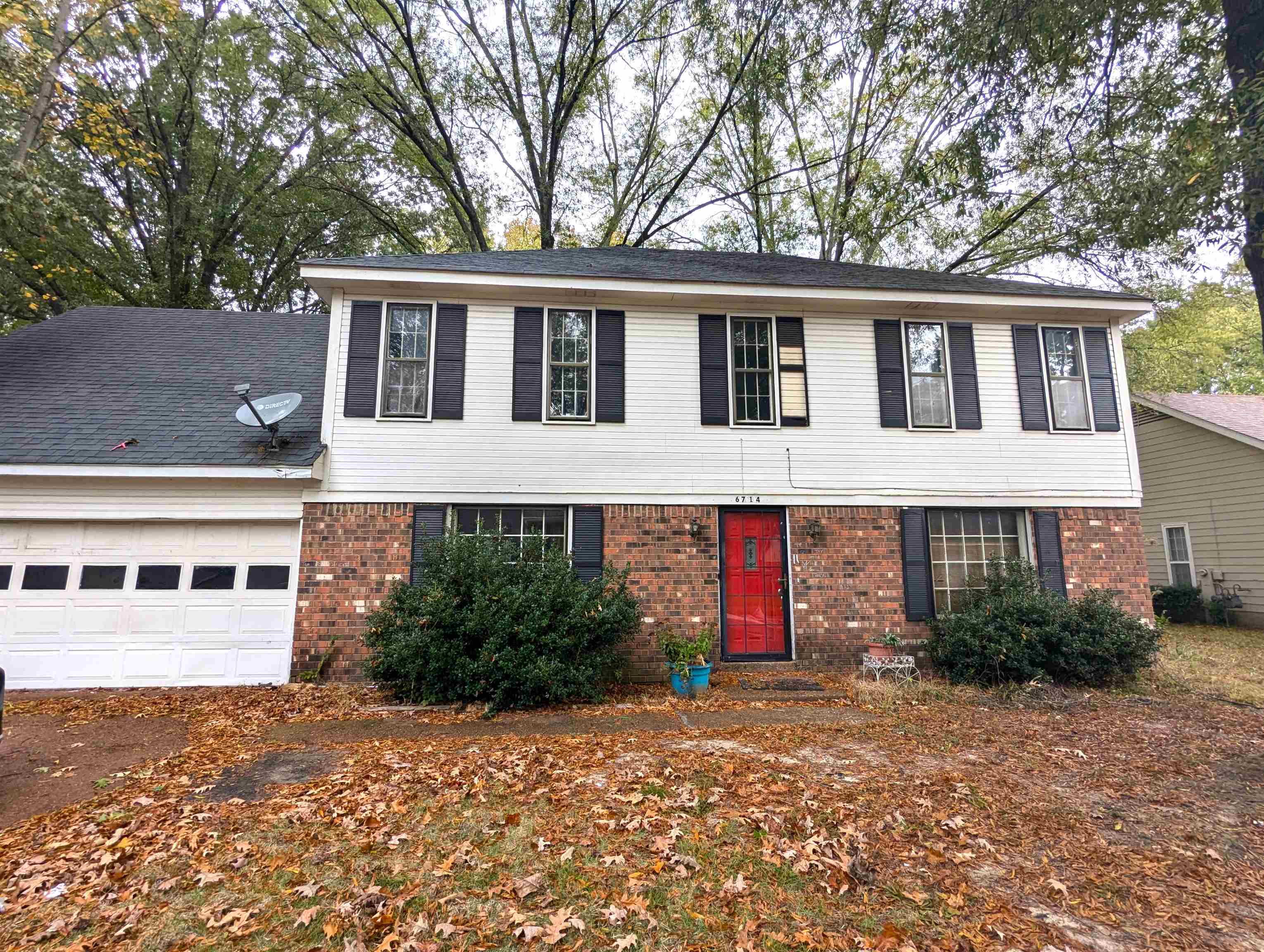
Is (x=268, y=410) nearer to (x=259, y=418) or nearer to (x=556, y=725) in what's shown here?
(x=259, y=418)

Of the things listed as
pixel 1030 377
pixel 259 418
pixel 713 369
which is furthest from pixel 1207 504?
pixel 259 418

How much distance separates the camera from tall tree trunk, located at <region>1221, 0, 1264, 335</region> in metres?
4.64

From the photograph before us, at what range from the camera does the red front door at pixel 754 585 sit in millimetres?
7930

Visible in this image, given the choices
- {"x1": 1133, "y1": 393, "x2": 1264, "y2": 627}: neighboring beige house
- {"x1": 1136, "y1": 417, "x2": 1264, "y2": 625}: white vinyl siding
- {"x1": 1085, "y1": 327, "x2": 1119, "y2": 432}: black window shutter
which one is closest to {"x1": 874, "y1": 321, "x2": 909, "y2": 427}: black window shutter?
{"x1": 1085, "y1": 327, "x2": 1119, "y2": 432}: black window shutter

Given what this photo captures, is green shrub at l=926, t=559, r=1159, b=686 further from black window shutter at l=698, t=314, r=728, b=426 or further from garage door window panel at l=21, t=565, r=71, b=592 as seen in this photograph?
garage door window panel at l=21, t=565, r=71, b=592

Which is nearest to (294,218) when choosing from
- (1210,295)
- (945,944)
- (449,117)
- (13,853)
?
(449,117)

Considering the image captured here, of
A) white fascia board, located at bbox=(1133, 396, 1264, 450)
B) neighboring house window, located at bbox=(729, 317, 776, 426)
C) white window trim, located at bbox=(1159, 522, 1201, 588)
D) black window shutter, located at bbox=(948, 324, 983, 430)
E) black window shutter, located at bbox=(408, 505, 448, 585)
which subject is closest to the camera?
black window shutter, located at bbox=(408, 505, 448, 585)

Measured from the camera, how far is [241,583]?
23.8 ft

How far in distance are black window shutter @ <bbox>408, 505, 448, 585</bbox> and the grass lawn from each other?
9546mm

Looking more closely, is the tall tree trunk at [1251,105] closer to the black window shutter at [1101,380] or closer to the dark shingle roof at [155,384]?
the black window shutter at [1101,380]

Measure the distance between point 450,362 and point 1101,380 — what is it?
9634 mm

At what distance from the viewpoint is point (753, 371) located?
839cm

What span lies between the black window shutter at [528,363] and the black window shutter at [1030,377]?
7.07 metres

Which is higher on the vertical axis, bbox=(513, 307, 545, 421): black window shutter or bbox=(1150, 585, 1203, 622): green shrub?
bbox=(513, 307, 545, 421): black window shutter
